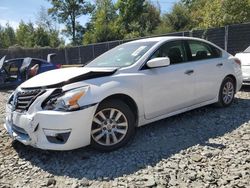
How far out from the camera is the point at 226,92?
649 cm

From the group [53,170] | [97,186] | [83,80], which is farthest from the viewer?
[83,80]

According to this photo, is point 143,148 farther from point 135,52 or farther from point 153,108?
point 135,52

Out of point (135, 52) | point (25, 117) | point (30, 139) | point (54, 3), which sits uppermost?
point (54, 3)

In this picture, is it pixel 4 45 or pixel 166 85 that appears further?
pixel 4 45

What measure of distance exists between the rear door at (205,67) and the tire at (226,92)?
0.21m

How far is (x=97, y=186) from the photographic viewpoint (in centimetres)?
357

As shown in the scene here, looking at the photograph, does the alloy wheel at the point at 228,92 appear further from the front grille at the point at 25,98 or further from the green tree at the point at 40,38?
the green tree at the point at 40,38

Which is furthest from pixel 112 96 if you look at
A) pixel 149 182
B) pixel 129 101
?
pixel 149 182

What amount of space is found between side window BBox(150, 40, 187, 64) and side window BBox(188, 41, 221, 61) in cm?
24

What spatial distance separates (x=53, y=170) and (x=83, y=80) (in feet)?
4.08

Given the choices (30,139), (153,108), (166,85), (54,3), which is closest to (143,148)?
(153,108)

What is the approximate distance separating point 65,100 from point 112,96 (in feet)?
2.28

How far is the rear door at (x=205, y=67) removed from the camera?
5711 millimetres

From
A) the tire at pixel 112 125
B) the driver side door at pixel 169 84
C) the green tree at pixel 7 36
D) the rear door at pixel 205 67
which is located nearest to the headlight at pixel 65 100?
the tire at pixel 112 125
